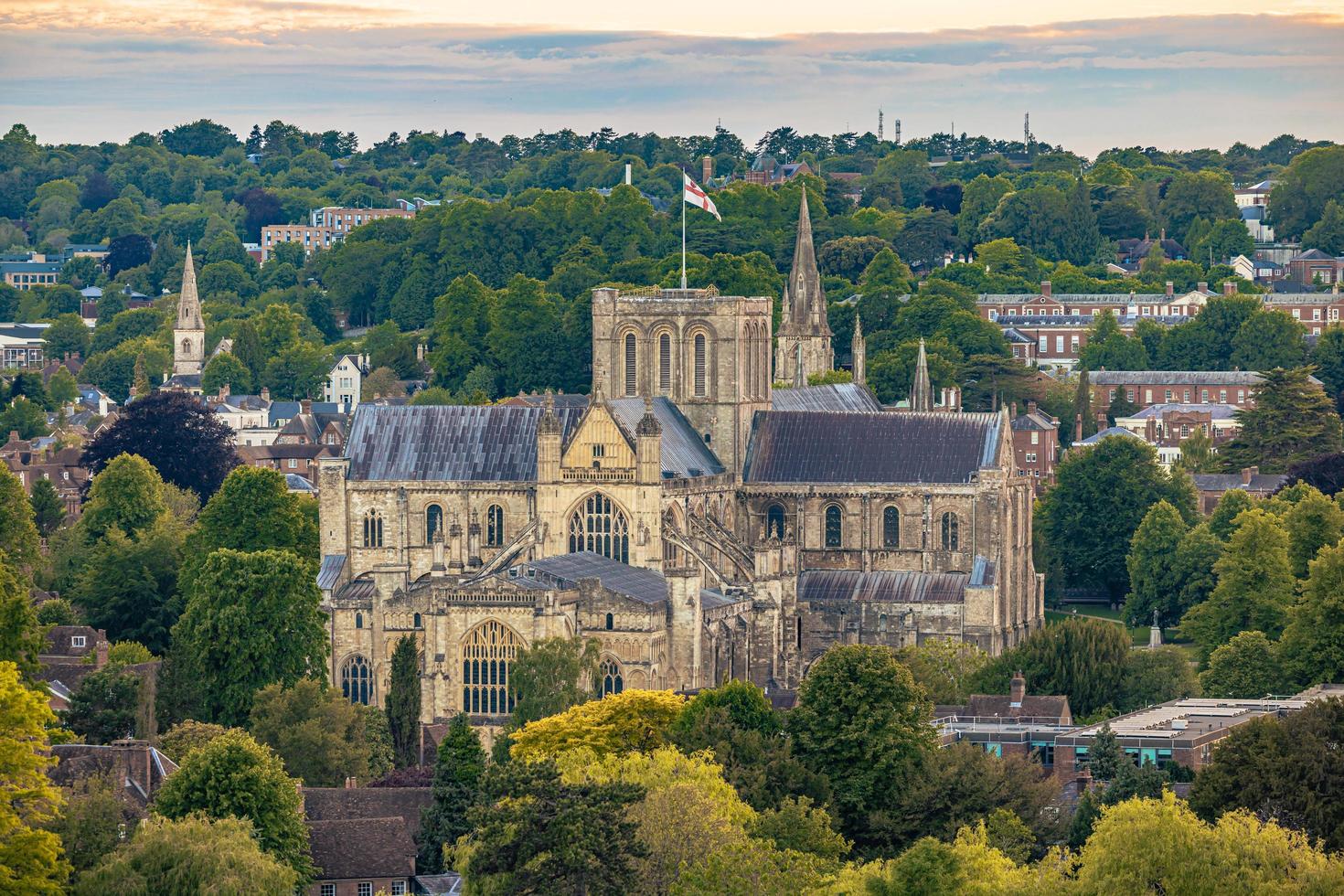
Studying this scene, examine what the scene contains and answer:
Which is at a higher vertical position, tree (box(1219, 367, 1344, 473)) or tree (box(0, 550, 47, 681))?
tree (box(0, 550, 47, 681))

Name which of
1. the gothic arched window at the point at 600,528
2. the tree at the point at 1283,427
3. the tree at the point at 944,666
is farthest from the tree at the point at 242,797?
the tree at the point at 1283,427

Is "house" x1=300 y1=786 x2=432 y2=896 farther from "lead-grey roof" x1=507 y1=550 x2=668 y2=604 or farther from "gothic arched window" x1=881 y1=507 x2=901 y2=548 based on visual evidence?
"gothic arched window" x1=881 y1=507 x2=901 y2=548

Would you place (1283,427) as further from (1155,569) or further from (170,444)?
(170,444)

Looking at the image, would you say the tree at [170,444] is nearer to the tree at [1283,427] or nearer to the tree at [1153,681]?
the tree at [1283,427]

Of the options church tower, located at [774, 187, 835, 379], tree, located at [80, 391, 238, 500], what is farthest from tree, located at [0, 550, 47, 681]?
church tower, located at [774, 187, 835, 379]

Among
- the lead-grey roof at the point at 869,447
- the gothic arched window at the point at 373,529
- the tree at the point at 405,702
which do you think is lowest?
the tree at the point at 405,702

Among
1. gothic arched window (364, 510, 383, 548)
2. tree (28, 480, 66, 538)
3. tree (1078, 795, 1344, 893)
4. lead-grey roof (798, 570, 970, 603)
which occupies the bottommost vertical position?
tree (28, 480, 66, 538)
